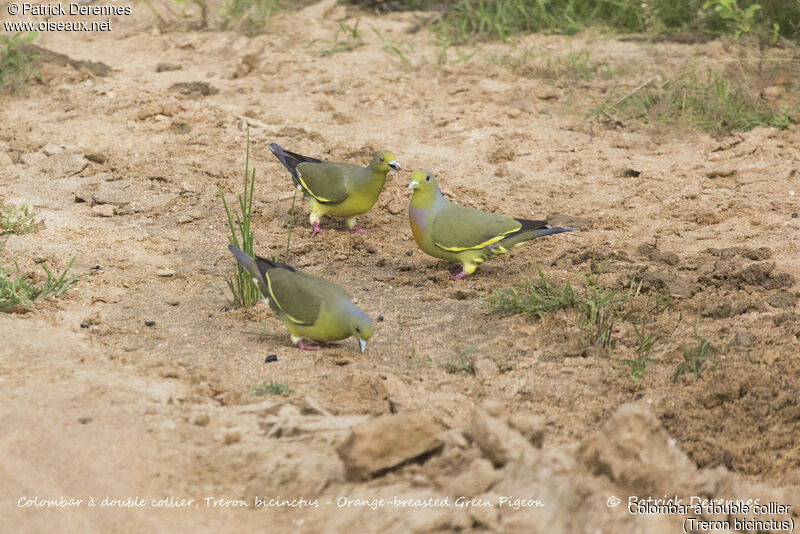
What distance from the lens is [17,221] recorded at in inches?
223

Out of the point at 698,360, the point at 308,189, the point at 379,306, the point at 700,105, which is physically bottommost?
the point at 379,306

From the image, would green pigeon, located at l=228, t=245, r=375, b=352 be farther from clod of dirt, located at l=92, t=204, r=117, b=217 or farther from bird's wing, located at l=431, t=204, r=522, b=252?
clod of dirt, located at l=92, t=204, r=117, b=217

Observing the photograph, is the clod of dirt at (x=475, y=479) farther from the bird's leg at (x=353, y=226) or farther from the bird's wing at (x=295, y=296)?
the bird's leg at (x=353, y=226)

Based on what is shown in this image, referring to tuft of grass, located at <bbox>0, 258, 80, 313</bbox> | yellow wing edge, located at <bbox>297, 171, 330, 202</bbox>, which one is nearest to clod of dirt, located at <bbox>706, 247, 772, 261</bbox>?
yellow wing edge, located at <bbox>297, 171, 330, 202</bbox>

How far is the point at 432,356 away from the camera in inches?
172

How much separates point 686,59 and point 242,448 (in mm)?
5947

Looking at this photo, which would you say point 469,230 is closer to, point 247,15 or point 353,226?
point 353,226

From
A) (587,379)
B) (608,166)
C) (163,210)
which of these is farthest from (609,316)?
(163,210)

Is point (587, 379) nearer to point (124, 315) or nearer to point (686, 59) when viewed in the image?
point (124, 315)

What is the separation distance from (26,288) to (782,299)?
3.88 m

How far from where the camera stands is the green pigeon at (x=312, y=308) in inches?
166

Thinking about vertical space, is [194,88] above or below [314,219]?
above

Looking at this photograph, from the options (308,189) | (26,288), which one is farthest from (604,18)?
(26,288)

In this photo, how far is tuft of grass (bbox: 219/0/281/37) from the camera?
8922 mm
